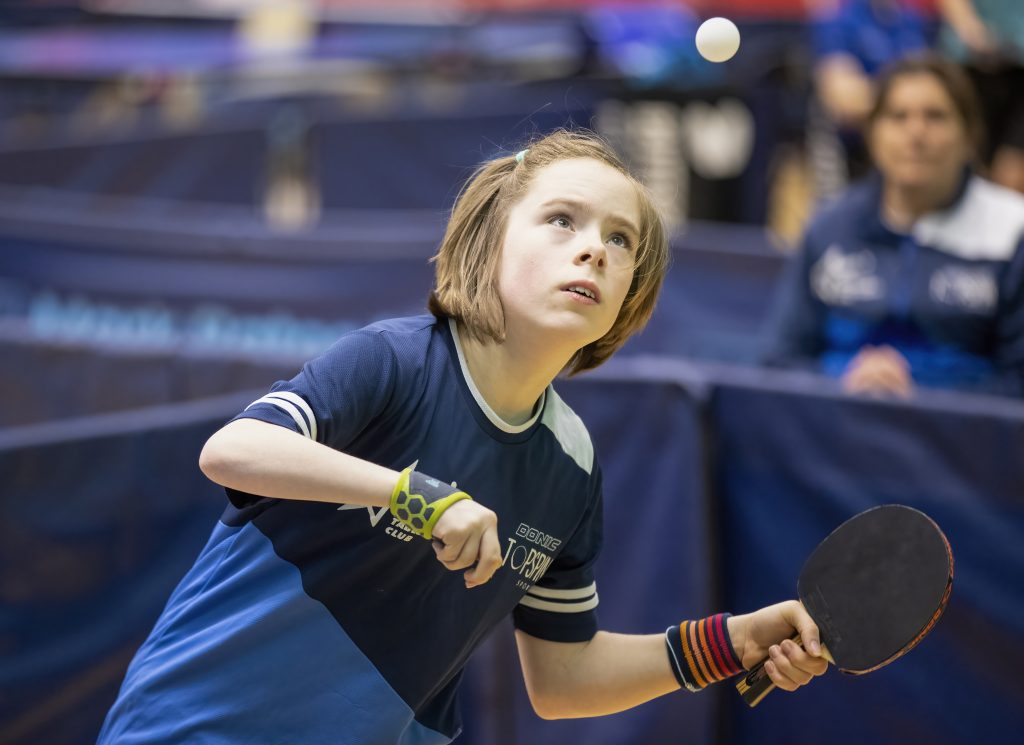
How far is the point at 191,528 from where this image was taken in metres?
3.62

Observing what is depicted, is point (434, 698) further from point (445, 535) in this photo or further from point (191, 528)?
point (191, 528)

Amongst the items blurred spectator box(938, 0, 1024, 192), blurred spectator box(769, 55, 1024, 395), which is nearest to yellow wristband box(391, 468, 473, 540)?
blurred spectator box(769, 55, 1024, 395)

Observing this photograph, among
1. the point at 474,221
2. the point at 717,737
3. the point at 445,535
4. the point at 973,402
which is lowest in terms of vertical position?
the point at 717,737

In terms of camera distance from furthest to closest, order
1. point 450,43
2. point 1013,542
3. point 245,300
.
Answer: point 450,43 → point 245,300 → point 1013,542

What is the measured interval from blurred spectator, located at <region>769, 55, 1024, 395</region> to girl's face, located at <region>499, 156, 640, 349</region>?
86.5 inches

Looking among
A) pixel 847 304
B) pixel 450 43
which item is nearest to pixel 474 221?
pixel 847 304

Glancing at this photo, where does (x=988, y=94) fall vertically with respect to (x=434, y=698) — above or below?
above

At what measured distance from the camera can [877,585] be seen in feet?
7.36

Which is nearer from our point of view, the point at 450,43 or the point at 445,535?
the point at 445,535

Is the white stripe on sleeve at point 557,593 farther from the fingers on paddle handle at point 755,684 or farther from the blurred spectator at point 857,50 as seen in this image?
the blurred spectator at point 857,50

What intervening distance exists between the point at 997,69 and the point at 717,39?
15.4ft

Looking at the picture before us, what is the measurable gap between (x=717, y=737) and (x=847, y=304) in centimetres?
159

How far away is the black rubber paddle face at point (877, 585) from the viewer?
217cm

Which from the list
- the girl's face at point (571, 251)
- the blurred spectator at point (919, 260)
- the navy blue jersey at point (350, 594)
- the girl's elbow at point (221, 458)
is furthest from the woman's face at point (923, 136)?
the girl's elbow at point (221, 458)
